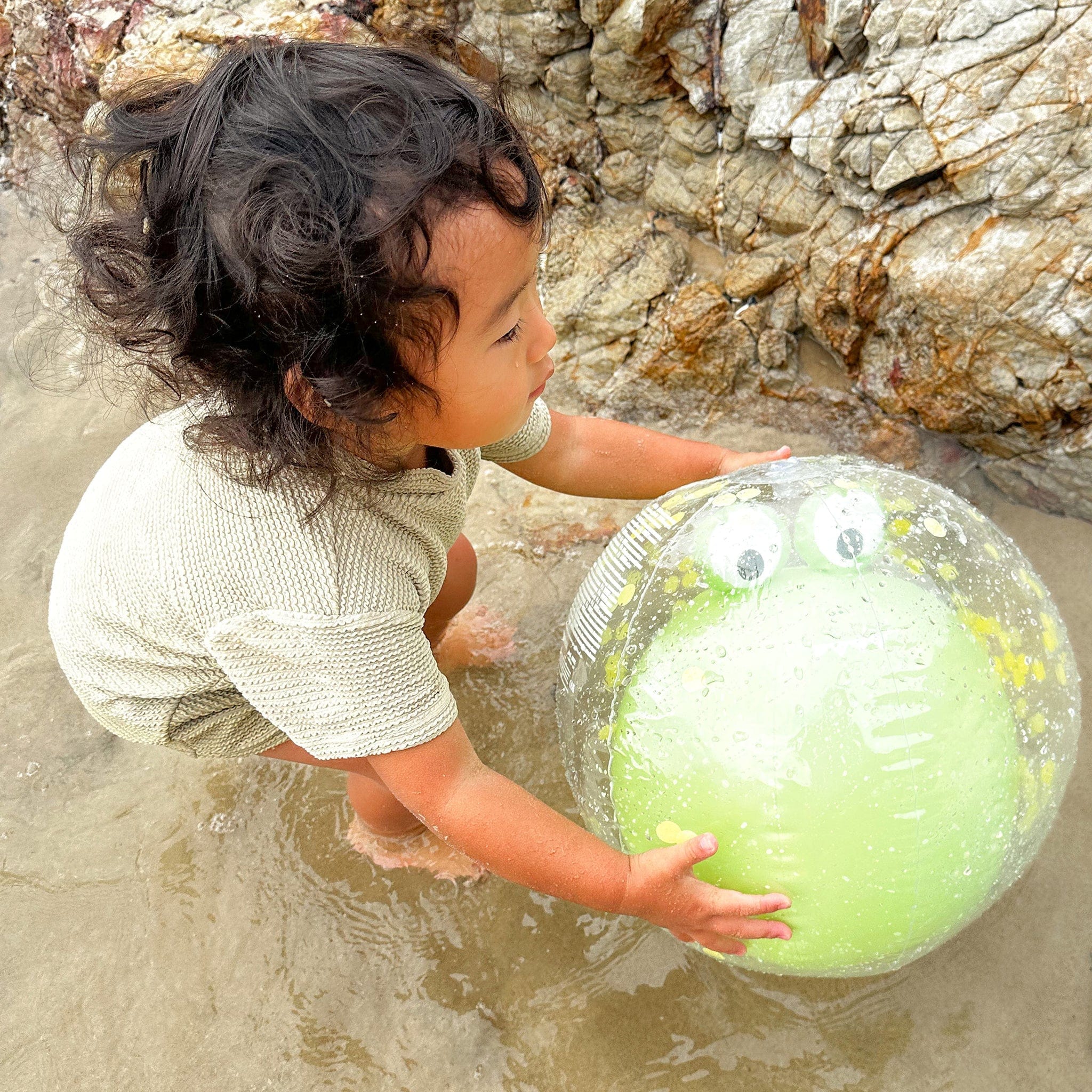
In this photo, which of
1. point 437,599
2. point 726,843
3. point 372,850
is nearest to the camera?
point 726,843

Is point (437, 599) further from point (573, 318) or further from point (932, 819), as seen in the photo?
point (932, 819)

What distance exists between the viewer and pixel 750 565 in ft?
5.27

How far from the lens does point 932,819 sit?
149cm

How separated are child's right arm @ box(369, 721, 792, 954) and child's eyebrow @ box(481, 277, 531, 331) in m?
0.70

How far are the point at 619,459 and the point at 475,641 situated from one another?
0.69 m

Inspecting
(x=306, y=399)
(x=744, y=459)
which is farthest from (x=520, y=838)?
(x=744, y=459)

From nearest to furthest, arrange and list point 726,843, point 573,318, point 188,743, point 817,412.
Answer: point 726,843 < point 188,743 < point 817,412 < point 573,318

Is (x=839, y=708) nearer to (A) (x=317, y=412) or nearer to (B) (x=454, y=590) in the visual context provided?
(A) (x=317, y=412)

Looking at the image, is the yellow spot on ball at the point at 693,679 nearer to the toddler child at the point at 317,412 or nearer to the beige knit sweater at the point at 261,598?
the toddler child at the point at 317,412

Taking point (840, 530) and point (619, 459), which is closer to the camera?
point (840, 530)

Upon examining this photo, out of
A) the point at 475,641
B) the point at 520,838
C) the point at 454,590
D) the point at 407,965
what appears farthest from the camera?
the point at 475,641

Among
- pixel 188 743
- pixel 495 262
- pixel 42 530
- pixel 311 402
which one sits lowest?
pixel 42 530

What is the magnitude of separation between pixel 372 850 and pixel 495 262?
4.89 feet

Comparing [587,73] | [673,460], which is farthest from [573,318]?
[673,460]
